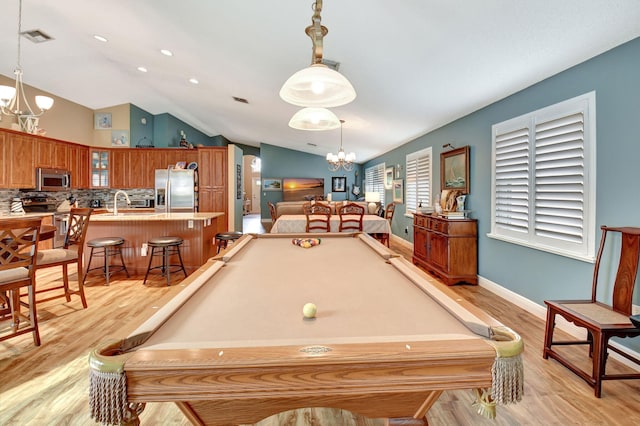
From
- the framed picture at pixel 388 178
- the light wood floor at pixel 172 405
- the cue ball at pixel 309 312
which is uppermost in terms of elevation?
the framed picture at pixel 388 178

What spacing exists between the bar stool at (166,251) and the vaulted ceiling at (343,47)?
2.45 metres

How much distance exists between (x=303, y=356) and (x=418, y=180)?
599cm

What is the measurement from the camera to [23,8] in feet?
12.0

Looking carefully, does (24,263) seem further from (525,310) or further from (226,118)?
(226,118)

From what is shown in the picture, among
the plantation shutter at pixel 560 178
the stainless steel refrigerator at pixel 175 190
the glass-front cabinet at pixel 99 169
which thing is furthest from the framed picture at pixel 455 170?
the glass-front cabinet at pixel 99 169

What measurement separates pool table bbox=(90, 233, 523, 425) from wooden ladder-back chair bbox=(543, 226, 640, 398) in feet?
4.29

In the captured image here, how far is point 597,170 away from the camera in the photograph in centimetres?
247

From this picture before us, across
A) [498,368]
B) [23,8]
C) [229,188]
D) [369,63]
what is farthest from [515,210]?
[23,8]

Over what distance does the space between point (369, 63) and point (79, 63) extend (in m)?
5.15

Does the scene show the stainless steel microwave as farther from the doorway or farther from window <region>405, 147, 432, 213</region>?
the doorway

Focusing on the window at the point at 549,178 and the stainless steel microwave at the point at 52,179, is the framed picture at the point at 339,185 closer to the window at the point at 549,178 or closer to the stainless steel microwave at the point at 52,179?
the stainless steel microwave at the point at 52,179

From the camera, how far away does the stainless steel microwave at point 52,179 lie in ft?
17.9

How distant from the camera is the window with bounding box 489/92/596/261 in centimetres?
256

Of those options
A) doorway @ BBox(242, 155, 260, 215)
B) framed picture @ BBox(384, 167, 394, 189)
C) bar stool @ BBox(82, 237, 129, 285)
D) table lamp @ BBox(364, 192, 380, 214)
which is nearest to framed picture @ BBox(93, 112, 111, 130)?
bar stool @ BBox(82, 237, 129, 285)
